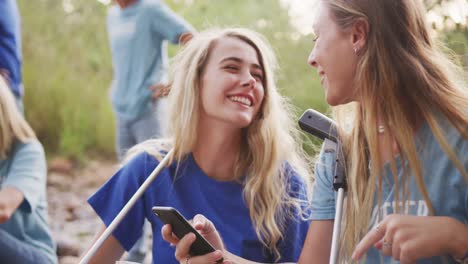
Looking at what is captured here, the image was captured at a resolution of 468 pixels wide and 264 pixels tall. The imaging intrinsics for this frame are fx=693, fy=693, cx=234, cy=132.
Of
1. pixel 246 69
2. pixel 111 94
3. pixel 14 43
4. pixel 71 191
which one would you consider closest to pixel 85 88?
pixel 71 191

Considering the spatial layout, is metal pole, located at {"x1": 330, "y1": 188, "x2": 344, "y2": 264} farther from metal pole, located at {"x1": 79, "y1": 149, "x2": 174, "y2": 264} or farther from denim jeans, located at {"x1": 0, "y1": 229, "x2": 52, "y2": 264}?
denim jeans, located at {"x1": 0, "y1": 229, "x2": 52, "y2": 264}

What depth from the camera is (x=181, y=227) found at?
1.67m

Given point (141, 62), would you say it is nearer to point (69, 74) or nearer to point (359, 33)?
point (359, 33)

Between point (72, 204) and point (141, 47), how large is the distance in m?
2.37

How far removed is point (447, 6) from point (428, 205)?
2.66 ft

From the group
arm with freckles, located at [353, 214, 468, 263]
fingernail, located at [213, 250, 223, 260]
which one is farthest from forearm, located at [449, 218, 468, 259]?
fingernail, located at [213, 250, 223, 260]

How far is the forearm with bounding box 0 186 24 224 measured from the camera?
2.29 m

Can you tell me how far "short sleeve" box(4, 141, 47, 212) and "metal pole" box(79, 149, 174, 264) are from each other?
21.7 inches

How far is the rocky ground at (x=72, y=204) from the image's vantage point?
393 cm

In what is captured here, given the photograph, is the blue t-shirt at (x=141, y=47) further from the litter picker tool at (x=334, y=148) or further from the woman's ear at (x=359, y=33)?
the woman's ear at (x=359, y=33)

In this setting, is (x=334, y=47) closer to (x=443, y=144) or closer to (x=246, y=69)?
(x=443, y=144)

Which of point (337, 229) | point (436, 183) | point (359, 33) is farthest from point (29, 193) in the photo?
point (436, 183)

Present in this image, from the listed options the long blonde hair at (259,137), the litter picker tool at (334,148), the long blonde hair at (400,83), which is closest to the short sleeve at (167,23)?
the long blonde hair at (259,137)

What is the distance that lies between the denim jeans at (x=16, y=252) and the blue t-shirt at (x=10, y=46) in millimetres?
762
